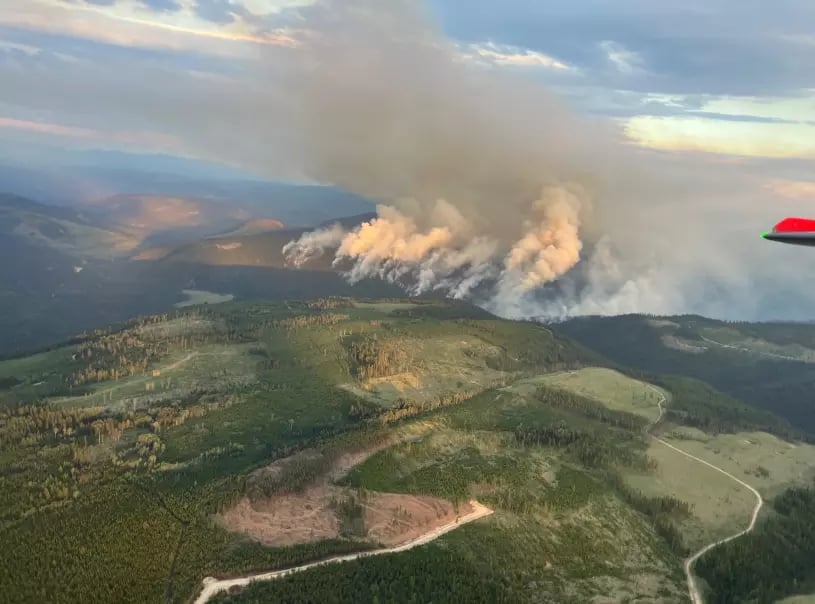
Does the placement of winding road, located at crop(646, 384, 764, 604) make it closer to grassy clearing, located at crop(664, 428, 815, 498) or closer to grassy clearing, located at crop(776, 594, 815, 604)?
grassy clearing, located at crop(664, 428, 815, 498)

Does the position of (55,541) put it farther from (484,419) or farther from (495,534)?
(484,419)

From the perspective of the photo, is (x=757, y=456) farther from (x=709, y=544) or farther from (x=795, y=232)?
(x=795, y=232)

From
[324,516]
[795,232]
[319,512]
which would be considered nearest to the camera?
[795,232]

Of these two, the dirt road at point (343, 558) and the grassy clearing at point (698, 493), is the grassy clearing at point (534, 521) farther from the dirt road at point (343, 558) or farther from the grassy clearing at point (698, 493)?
the grassy clearing at point (698, 493)

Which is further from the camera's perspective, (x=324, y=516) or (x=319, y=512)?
(x=319, y=512)

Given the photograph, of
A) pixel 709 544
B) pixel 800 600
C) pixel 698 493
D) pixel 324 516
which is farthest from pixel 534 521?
pixel 698 493
